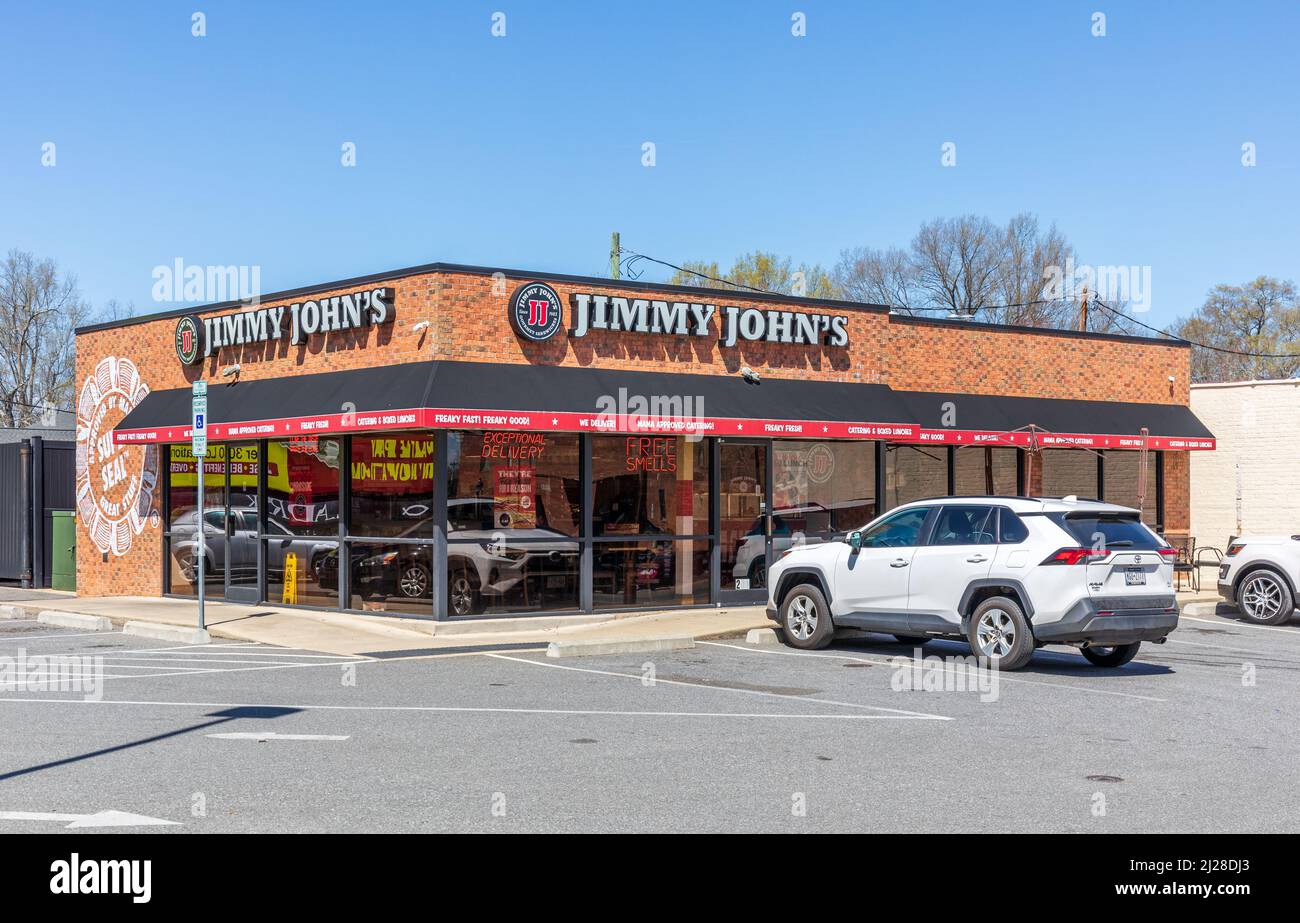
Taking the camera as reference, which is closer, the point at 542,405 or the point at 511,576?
the point at 542,405

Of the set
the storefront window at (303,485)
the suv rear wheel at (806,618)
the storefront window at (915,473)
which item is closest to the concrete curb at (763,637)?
the suv rear wheel at (806,618)

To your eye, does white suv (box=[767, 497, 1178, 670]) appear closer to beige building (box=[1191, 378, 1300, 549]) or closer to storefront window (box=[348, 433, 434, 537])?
storefront window (box=[348, 433, 434, 537])

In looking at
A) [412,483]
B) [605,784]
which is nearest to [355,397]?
[412,483]

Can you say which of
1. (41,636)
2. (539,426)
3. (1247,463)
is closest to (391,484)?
(539,426)

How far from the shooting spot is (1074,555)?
1259 cm

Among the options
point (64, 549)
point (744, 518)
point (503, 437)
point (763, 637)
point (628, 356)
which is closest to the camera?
point (763, 637)

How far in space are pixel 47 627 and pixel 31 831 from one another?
1343 centimetres

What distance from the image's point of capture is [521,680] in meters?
13.0

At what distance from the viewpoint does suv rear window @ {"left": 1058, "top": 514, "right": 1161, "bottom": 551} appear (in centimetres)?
1274

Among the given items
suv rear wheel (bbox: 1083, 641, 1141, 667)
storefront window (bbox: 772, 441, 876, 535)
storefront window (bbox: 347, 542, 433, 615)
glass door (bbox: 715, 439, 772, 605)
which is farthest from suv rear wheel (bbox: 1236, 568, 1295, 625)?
storefront window (bbox: 347, 542, 433, 615)

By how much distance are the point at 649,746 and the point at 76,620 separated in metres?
12.6

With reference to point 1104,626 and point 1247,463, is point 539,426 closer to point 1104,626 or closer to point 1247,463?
point 1104,626

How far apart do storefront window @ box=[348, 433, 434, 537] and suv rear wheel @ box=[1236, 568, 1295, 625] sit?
39.0ft
